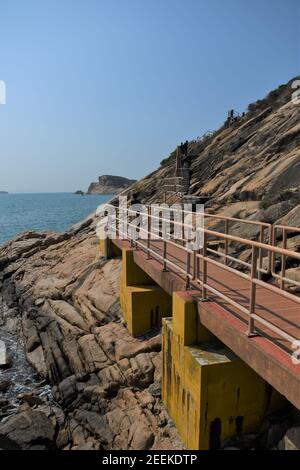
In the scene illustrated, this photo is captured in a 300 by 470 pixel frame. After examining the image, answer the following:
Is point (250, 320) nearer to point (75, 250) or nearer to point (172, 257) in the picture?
point (172, 257)

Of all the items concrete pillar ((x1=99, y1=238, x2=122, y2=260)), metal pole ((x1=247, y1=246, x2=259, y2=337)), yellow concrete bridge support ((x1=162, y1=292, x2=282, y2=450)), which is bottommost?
yellow concrete bridge support ((x1=162, y1=292, x2=282, y2=450))

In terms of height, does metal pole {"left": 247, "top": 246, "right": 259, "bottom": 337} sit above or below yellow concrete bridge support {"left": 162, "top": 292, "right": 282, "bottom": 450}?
above

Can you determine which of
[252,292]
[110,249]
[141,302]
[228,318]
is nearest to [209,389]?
[228,318]

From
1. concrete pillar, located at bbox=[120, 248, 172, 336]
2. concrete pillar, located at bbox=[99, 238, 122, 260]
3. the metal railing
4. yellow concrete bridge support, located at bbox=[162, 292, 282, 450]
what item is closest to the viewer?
the metal railing

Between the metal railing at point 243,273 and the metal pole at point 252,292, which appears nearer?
the metal railing at point 243,273

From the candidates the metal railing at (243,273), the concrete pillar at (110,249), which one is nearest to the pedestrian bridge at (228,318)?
the metal railing at (243,273)

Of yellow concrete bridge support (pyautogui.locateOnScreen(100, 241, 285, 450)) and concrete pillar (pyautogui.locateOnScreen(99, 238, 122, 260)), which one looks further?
concrete pillar (pyautogui.locateOnScreen(99, 238, 122, 260))

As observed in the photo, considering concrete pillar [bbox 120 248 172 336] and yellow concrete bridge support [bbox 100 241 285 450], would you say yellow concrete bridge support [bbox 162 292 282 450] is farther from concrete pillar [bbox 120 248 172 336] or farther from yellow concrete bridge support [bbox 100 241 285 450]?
concrete pillar [bbox 120 248 172 336]

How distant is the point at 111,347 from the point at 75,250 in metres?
10.2

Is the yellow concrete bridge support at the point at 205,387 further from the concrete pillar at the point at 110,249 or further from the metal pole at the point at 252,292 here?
the concrete pillar at the point at 110,249

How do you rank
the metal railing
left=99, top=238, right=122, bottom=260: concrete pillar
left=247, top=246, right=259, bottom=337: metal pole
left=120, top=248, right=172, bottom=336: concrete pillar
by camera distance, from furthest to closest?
left=99, top=238, right=122, bottom=260: concrete pillar
left=120, top=248, right=172, bottom=336: concrete pillar
left=247, top=246, right=259, bottom=337: metal pole
the metal railing

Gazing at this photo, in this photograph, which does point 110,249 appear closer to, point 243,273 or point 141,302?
point 141,302

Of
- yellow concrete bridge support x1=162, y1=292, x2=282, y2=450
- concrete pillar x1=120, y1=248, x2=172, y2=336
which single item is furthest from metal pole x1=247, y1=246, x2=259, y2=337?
concrete pillar x1=120, y1=248, x2=172, y2=336
